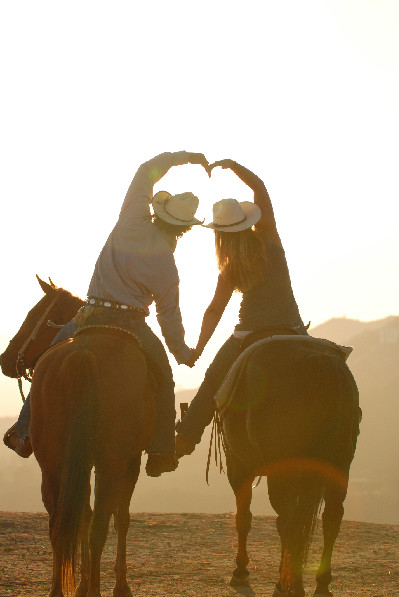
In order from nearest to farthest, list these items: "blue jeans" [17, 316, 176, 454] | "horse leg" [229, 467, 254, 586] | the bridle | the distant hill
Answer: "blue jeans" [17, 316, 176, 454] < the bridle < "horse leg" [229, 467, 254, 586] < the distant hill

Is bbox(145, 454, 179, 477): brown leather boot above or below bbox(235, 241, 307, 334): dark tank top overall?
below

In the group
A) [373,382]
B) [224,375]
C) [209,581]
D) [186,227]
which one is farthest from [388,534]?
[373,382]

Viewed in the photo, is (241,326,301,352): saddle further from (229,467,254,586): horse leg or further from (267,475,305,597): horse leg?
(229,467,254,586): horse leg

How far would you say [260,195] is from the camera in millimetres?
8250

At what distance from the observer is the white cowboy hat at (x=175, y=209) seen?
23.5 ft

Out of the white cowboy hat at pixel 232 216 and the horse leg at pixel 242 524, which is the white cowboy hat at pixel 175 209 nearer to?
the white cowboy hat at pixel 232 216

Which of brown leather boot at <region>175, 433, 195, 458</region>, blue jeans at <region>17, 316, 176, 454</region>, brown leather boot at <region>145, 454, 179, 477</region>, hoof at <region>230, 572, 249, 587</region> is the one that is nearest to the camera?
blue jeans at <region>17, 316, 176, 454</region>

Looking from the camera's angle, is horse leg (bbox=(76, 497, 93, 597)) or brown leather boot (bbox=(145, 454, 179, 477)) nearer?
horse leg (bbox=(76, 497, 93, 597))

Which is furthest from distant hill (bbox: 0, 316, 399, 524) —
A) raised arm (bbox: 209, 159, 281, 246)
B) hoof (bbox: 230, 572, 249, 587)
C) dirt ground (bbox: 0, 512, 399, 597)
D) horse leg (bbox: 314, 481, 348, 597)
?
raised arm (bbox: 209, 159, 281, 246)

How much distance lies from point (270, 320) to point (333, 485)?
1.61 m

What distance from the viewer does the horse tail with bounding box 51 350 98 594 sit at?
5785 millimetres

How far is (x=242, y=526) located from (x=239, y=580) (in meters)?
0.60

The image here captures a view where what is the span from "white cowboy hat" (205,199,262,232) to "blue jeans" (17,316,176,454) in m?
1.27

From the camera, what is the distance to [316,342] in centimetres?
700
